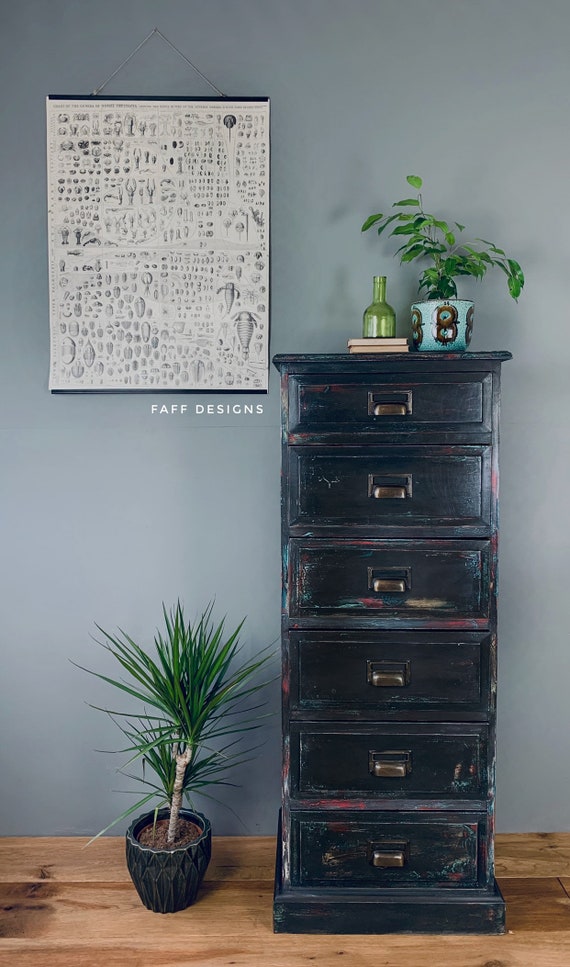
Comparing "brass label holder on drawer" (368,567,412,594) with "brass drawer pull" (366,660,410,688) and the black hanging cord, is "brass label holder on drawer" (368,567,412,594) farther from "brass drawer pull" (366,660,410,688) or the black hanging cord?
the black hanging cord

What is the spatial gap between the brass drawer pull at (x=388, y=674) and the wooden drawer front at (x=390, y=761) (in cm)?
11

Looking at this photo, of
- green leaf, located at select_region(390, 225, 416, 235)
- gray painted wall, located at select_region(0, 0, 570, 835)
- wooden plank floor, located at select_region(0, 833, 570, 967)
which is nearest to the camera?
wooden plank floor, located at select_region(0, 833, 570, 967)

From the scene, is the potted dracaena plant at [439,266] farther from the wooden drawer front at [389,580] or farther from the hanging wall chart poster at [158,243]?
the wooden drawer front at [389,580]

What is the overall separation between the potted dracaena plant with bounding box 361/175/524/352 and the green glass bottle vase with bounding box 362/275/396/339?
68mm

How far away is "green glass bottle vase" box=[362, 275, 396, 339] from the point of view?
204 centimetres

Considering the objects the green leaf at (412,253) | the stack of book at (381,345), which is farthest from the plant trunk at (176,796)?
the green leaf at (412,253)

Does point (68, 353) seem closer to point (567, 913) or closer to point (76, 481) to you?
point (76, 481)

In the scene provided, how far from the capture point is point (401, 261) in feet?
7.20

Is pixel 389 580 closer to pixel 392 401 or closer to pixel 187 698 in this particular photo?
pixel 392 401

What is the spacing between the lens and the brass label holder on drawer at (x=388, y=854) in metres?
1.85

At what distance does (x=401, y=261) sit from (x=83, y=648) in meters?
1.56

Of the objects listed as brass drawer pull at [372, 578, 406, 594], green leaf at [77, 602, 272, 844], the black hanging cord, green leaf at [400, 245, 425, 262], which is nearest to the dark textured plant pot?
green leaf at [77, 602, 272, 844]

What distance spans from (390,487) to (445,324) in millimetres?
485

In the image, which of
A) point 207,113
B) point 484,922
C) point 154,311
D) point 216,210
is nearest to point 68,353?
point 154,311
